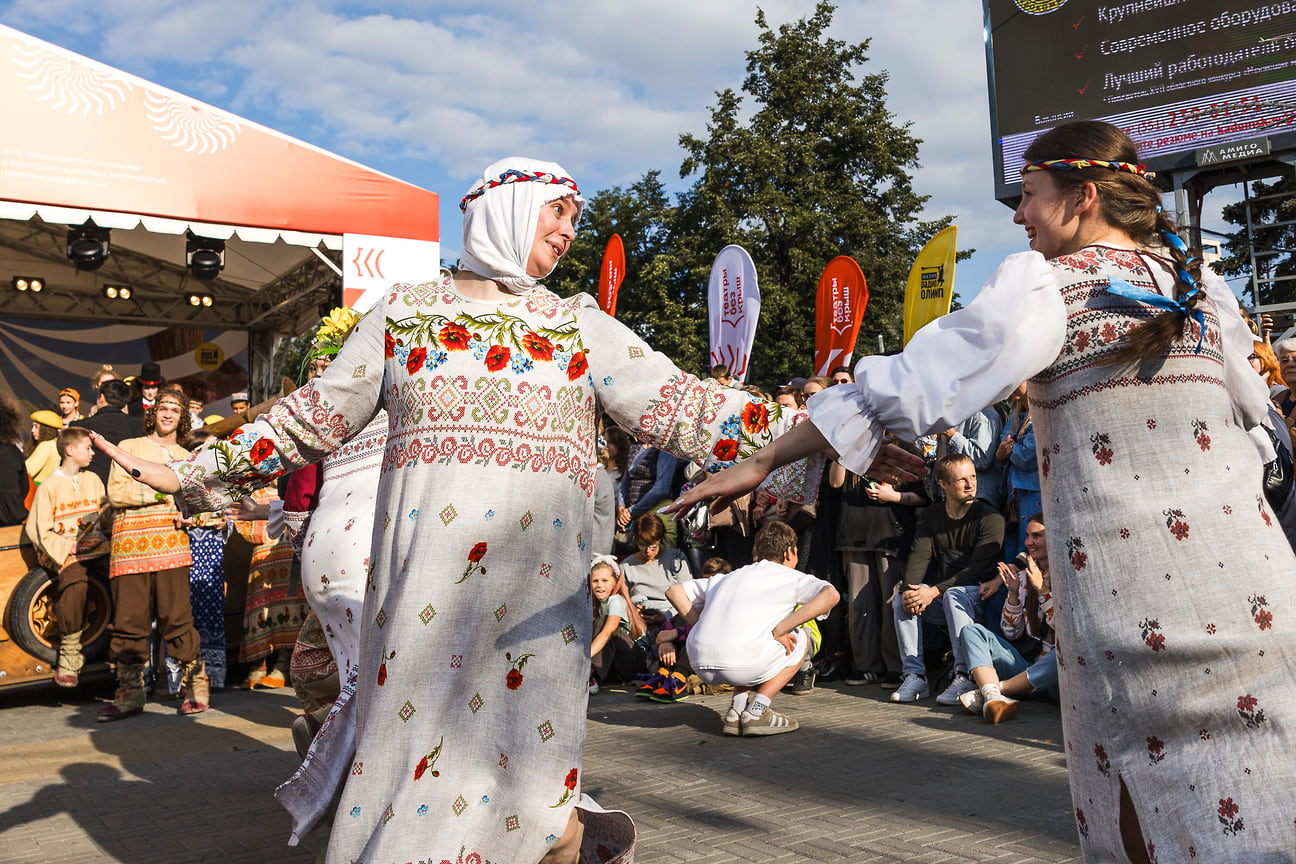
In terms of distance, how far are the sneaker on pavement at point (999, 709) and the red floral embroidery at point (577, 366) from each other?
13.6ft

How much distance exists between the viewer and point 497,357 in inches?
110

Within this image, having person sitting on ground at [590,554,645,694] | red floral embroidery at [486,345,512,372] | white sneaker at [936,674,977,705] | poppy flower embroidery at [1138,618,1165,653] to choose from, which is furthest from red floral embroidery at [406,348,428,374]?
person sitting on ground at [590,554,645,694]

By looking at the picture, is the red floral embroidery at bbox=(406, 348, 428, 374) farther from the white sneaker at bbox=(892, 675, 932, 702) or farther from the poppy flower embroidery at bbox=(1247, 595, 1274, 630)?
the white sneaker at bbox=(892, 675, 932, 702)

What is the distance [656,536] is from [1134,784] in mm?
6454

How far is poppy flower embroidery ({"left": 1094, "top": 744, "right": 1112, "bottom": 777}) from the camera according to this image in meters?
2.05

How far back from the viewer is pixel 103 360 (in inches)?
685

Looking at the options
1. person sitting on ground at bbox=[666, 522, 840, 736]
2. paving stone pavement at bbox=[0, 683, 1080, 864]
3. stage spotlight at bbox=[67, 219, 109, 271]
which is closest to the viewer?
paving stone pavement at bbox=[0, 683, 1080, 864]

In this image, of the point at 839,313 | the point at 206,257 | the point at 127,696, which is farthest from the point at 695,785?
the point at 206,257

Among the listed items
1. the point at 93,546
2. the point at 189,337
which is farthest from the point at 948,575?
the point at 189,337

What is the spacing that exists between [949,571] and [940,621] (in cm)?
34

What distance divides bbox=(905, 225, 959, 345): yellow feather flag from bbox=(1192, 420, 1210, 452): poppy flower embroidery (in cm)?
1016

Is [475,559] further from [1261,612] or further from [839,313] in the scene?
[839,313]

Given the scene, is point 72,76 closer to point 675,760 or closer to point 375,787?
point 675,760

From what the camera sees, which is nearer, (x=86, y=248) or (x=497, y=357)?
(x=497, y=357)
